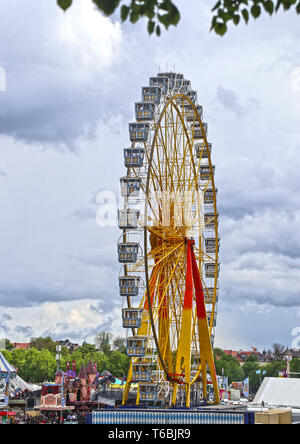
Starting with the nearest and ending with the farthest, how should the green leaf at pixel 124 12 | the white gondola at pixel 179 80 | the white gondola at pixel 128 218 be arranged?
the green leaf at pixel 124 12 < the white gondola at pixel 128 218 < the white gondola at pixel 179 80

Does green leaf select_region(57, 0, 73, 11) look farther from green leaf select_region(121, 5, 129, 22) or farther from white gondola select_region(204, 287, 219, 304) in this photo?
white gondola select_region(204, 287, 219, 304)

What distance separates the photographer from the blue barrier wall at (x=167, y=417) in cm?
3894

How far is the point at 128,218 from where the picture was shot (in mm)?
42625

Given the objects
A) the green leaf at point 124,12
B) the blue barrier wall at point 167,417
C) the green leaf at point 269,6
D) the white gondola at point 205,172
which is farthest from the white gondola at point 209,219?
the green leaf at point 124,12

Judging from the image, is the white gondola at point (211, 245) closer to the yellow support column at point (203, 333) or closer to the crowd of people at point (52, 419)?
the yellow support column at point (203, 333)

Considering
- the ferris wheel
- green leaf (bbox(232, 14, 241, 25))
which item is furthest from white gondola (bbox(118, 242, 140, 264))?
green leaf (bbox(232, 14, 241, 25))

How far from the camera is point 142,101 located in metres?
46.7

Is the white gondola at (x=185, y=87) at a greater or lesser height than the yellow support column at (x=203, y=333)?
greater

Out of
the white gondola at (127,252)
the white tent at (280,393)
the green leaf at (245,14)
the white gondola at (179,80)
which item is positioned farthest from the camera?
the white tent at (280,393)

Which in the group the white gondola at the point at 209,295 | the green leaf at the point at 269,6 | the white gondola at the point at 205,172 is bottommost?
the white gondola at the point at 209,295

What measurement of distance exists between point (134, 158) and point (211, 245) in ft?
43.7

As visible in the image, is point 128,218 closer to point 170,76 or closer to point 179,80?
point 170,76

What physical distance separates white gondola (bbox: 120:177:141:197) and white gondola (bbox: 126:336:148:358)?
8530 millimetres

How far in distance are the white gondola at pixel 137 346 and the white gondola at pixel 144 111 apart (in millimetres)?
13623
